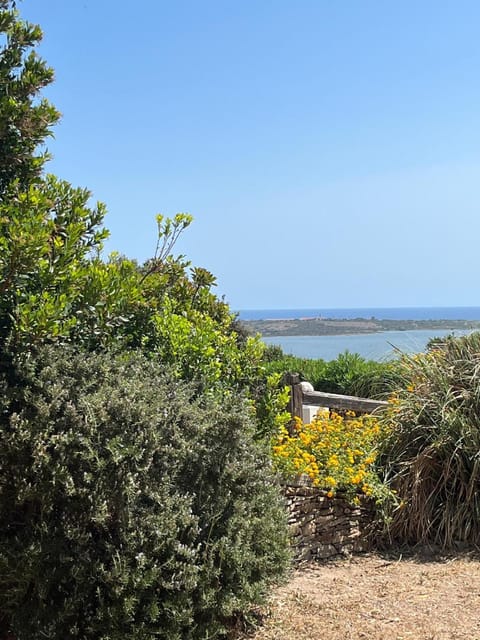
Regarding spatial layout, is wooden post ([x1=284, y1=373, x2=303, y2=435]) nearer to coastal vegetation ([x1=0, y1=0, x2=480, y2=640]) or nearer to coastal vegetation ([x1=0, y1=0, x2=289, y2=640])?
coastal vegetation ([x1=0, y1=0, x2=480, y2=640])

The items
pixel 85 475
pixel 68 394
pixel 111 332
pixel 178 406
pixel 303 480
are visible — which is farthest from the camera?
pixel 303 480

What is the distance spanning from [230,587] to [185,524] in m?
0.46

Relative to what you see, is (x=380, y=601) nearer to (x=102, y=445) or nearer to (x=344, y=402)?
(x=102, y=445)

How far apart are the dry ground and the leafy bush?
28.1 inches

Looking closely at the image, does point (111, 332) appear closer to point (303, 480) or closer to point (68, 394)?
point (68, 394)

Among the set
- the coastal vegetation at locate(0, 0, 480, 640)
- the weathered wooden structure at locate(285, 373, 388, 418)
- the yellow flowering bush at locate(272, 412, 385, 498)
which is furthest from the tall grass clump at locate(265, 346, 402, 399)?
the coastal vegetation at locate(0, 0, 480, 640)

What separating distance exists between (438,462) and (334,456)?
90cm

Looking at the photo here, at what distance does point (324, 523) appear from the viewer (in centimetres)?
524

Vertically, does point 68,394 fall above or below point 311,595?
above

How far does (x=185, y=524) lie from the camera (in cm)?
312

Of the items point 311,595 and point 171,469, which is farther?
point 311,595

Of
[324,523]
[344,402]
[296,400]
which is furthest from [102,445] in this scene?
[296,400]

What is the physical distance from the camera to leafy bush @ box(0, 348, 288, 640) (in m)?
2.99

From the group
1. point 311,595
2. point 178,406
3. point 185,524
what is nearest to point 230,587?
point 185,524
